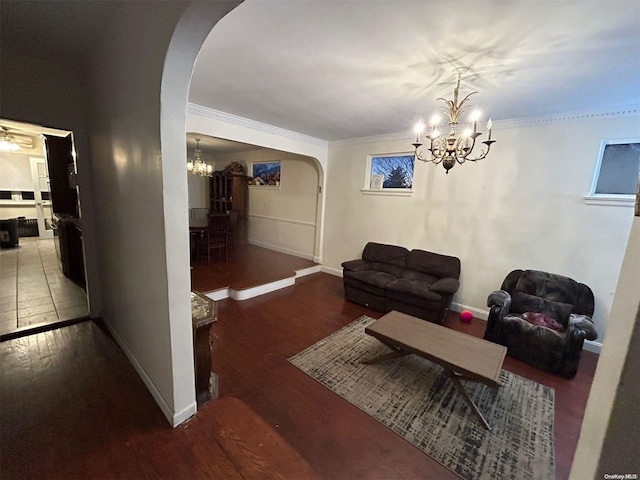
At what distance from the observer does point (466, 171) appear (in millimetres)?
3521

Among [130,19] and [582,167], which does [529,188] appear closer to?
[582,167]

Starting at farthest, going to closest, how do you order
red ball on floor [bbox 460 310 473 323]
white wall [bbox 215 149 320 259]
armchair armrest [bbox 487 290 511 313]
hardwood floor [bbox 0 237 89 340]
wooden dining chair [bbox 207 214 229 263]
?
white wall [bbox 215 149 320 259]
wooden dining chair [bbox 207 214 229 263]
red ball on floor [bbox 460 310 473 323]
armchair armrest [bbox 487 290 511 313]
hardwood floor [bbox 0 237 89 340]

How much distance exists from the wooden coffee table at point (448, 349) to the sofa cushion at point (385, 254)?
153 centimetres

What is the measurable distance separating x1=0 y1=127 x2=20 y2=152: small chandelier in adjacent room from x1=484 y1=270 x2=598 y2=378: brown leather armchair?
880cm

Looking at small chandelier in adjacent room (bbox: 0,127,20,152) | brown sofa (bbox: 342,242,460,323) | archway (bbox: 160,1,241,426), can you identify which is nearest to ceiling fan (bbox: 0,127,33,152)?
small chandelier in adjacent room (bbox: 0,127,20,152)

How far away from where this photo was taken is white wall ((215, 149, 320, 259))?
5664mm

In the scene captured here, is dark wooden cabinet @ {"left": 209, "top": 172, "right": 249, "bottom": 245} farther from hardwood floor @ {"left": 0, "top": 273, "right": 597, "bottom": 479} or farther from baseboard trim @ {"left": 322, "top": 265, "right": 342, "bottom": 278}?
hardwood floor @ {"left": 0, "top": 273, "right": 597, "bottom": 479}

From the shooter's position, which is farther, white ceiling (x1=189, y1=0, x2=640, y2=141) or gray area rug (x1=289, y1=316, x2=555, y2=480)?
gray area rug (x1=289, y1=316, x2=555, y2=480)

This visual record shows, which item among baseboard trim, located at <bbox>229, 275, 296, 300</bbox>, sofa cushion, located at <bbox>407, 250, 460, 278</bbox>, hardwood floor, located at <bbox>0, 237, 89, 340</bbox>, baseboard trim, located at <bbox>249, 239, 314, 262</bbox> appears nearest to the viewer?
hardwood floor, located at <bbox>0, 237, 89, 340</bbox>

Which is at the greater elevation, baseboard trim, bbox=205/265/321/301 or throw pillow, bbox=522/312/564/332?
throw pillow, bbox=522/312/564/332

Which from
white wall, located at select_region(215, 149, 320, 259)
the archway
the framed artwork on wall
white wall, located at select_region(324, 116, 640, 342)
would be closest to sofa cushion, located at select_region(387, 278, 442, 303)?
white wall, located at select_region(324, 116, 640, 342)

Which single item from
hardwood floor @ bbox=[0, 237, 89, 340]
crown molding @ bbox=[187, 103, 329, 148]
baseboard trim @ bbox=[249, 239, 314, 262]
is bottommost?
hardwood floor @ bbox=[0, 237, 89, 340]

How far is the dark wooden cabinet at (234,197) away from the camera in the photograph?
21.7ft

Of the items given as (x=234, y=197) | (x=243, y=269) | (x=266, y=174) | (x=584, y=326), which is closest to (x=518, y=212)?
(x=584, y=326)
